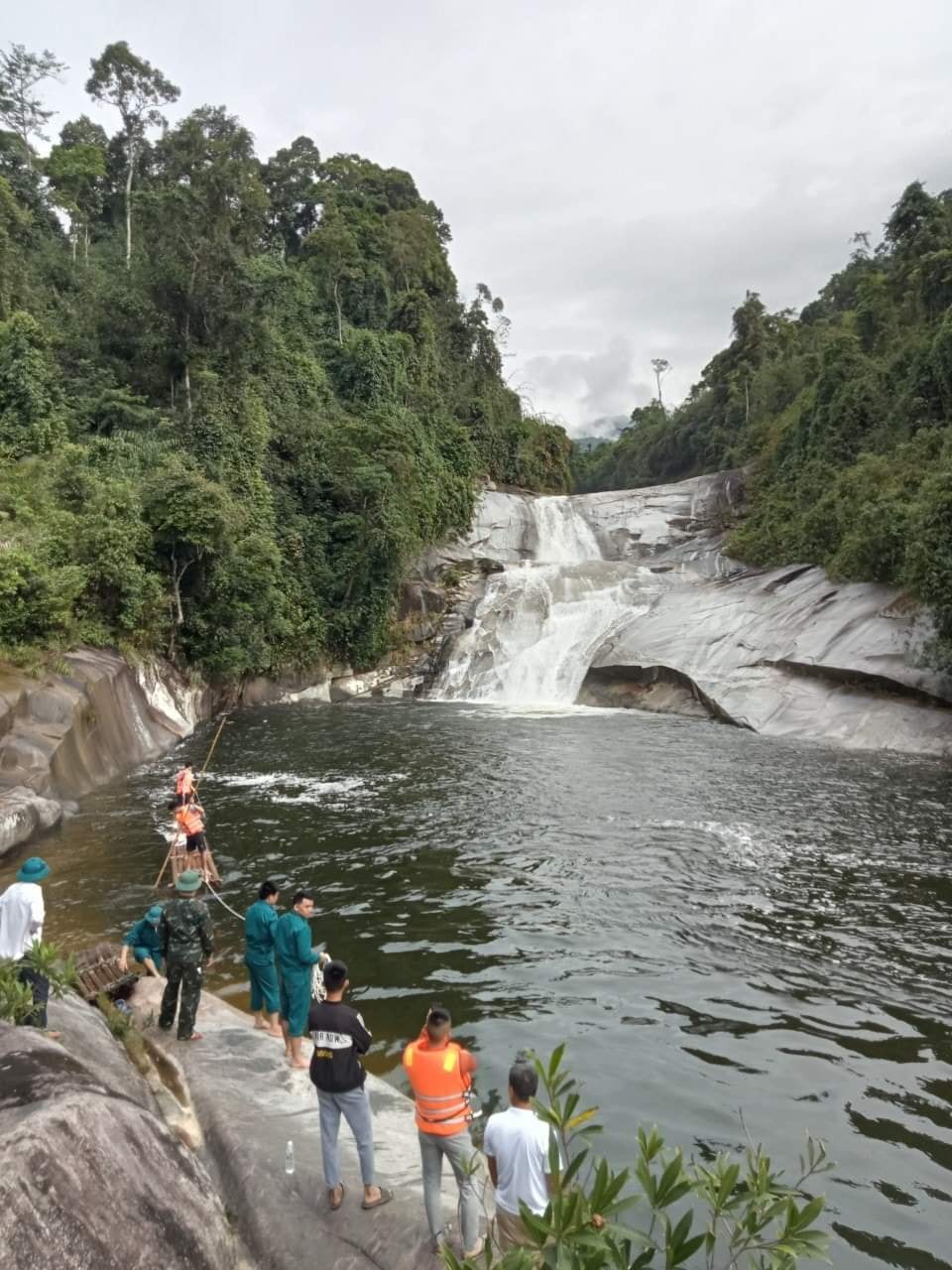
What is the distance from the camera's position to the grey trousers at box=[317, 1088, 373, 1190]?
4.68 meters

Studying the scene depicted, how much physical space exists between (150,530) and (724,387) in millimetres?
49117

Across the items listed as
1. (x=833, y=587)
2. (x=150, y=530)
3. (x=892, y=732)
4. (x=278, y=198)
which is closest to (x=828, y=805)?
(x=892, y=732)

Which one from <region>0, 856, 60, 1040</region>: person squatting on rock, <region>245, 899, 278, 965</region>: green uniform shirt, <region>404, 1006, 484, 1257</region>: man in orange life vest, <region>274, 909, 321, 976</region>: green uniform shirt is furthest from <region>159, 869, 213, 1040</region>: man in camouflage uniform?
<region>404, 1006, 484, 1257</region>: man in orange life vest

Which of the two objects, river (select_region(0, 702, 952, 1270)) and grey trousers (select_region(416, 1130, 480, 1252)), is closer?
grey trousers (select_region(416, 1130, 480, 1252))

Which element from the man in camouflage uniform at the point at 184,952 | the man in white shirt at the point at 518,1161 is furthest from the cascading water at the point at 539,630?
the man in white shirt at the point at 518,1161

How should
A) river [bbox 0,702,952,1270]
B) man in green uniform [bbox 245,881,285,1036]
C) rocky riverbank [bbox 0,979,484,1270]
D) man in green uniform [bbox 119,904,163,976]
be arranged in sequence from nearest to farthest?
1. rocky riverbank [bbox 0,979,484,1270]
2. river [bbox 0,702,952,1270]
3. man in green uniform [bbox 245,881,285,1036]
4. man in green uniform [bbox 119,904,163,976]

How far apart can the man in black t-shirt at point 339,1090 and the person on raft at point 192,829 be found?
5980 mm

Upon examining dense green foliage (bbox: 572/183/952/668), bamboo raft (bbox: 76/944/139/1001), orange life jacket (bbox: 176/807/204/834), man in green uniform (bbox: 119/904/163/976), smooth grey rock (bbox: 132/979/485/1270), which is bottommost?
smooth grey rock (bbox: 132/979/485/1270)

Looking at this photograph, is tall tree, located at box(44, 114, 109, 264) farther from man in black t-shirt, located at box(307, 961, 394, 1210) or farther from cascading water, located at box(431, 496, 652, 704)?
man in black t-shirt, located at box(307, 961, 394, 1210)

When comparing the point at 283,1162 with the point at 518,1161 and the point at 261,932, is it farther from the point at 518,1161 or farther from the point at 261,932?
the point at 261,932

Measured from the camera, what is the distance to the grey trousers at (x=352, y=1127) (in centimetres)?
468

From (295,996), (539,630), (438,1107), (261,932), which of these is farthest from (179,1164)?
(539,630)

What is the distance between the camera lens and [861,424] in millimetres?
34094

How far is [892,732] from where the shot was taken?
19203 mm
